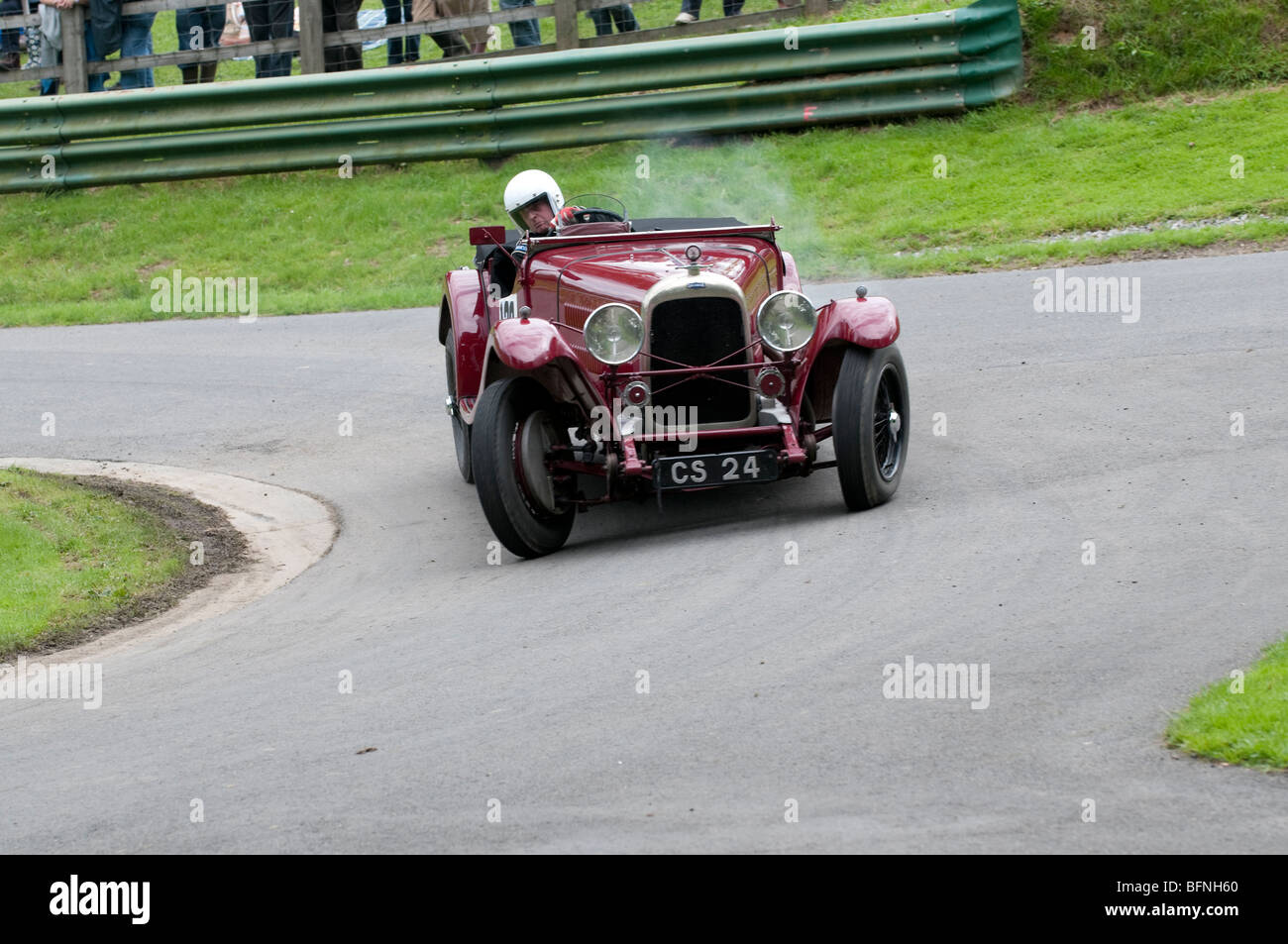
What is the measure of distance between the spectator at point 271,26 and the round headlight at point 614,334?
1080 centimetres

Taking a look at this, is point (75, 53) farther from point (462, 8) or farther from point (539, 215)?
point (539, 215)

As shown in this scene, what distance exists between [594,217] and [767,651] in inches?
162

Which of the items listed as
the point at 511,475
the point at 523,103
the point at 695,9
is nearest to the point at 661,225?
the point at 511,475

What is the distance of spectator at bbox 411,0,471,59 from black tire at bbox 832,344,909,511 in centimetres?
1035

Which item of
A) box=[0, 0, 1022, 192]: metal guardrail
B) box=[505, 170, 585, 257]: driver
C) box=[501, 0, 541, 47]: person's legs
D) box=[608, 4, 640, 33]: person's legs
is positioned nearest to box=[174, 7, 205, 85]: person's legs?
box=[0, 0, 1022, 192]: metal guardrail

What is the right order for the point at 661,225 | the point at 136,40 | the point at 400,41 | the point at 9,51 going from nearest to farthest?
the point at 661,225
the point at 136,40
the point at 400,41
the point at 9,51

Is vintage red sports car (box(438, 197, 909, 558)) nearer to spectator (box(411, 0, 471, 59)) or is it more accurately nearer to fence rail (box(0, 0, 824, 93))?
fence rail (box(0, 0, 824, 93))

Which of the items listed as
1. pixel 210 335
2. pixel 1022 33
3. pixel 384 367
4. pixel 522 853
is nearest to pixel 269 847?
pixel 522 853

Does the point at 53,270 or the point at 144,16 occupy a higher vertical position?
the point at 144,16

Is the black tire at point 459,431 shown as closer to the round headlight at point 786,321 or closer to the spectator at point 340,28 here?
the round headlight at point 786,321

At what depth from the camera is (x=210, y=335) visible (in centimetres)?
1347

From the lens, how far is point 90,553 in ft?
27.9
